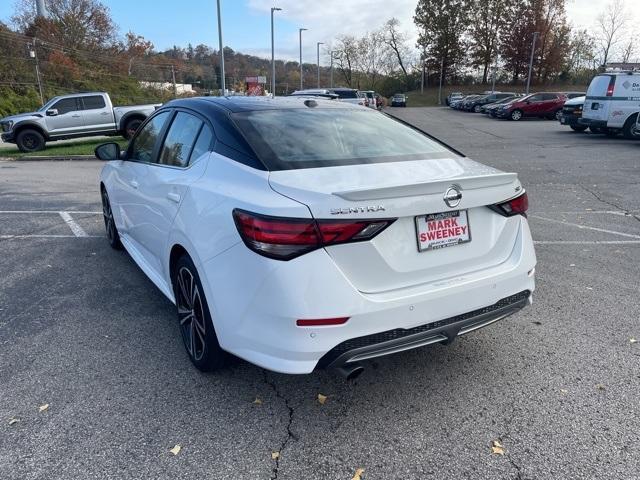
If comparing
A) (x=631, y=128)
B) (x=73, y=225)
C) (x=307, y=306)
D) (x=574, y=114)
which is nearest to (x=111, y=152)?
(x=73, y=225)

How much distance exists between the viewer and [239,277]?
95.5 inches

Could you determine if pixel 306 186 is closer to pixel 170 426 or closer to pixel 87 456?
A: pixel 170 426

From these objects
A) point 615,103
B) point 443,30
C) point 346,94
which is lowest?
point 346,94

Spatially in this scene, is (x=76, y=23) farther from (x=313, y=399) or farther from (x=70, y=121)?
(x=313, y=399)

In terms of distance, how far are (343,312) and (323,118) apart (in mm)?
1633

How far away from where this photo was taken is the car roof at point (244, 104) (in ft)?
10.9

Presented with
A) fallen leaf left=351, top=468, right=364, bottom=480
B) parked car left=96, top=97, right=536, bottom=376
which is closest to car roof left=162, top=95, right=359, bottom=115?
parked car left=96, top=97, right=536, bottom=376

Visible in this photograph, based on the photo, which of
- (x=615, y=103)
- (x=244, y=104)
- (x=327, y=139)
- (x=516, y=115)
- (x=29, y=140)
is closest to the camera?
(x=327, y=139)

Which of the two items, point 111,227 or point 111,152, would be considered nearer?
point 111,152

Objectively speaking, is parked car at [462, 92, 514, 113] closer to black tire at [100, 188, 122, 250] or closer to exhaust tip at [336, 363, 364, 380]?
black tire at [100, 188, 122, 250]

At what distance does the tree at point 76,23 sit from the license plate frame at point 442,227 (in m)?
48.3

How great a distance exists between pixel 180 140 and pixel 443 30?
Result: 269 feet

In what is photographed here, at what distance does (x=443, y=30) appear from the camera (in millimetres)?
76500

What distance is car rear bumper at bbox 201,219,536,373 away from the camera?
89.5 inches
